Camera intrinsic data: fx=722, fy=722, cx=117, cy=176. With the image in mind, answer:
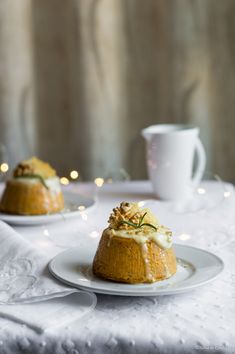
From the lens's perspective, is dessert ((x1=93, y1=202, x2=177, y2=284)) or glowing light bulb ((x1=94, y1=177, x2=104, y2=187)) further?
glowing light bulb ((x1=94, y1=177, x2=104, y2=187))

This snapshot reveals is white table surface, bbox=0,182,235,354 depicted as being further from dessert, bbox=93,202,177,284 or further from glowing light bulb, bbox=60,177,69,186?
glowing light bulb, bbox=60,177,69,186

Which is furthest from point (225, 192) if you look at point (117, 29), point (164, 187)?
point (117, 29)

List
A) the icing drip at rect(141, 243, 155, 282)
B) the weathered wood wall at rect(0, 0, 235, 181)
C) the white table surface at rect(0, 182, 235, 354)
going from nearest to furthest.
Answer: the white table surface at rect(0, 182, 235, 354), the icing drip at rect(141, 243, 155, 282), the weathered wood wall at rect(0, 0, 235, 181)

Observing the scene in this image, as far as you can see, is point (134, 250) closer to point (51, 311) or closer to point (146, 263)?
point (146, 263)

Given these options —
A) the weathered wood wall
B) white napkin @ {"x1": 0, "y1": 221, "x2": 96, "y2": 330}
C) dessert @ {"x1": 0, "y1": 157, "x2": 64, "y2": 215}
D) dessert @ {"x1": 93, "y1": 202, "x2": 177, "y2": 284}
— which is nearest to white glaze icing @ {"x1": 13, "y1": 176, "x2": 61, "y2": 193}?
dessert @ {"x1": 0, "y1": 157, "x2": 64, "y2": 215}

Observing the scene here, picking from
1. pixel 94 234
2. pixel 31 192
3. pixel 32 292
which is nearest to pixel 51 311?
pixel 32 292

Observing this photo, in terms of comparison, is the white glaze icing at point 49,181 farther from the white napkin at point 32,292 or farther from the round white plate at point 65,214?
the white napkin at point 32,292

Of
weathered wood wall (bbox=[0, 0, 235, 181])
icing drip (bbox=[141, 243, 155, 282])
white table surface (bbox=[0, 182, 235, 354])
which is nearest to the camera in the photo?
white table surface (bbox=[0, 182, 235, 354])
